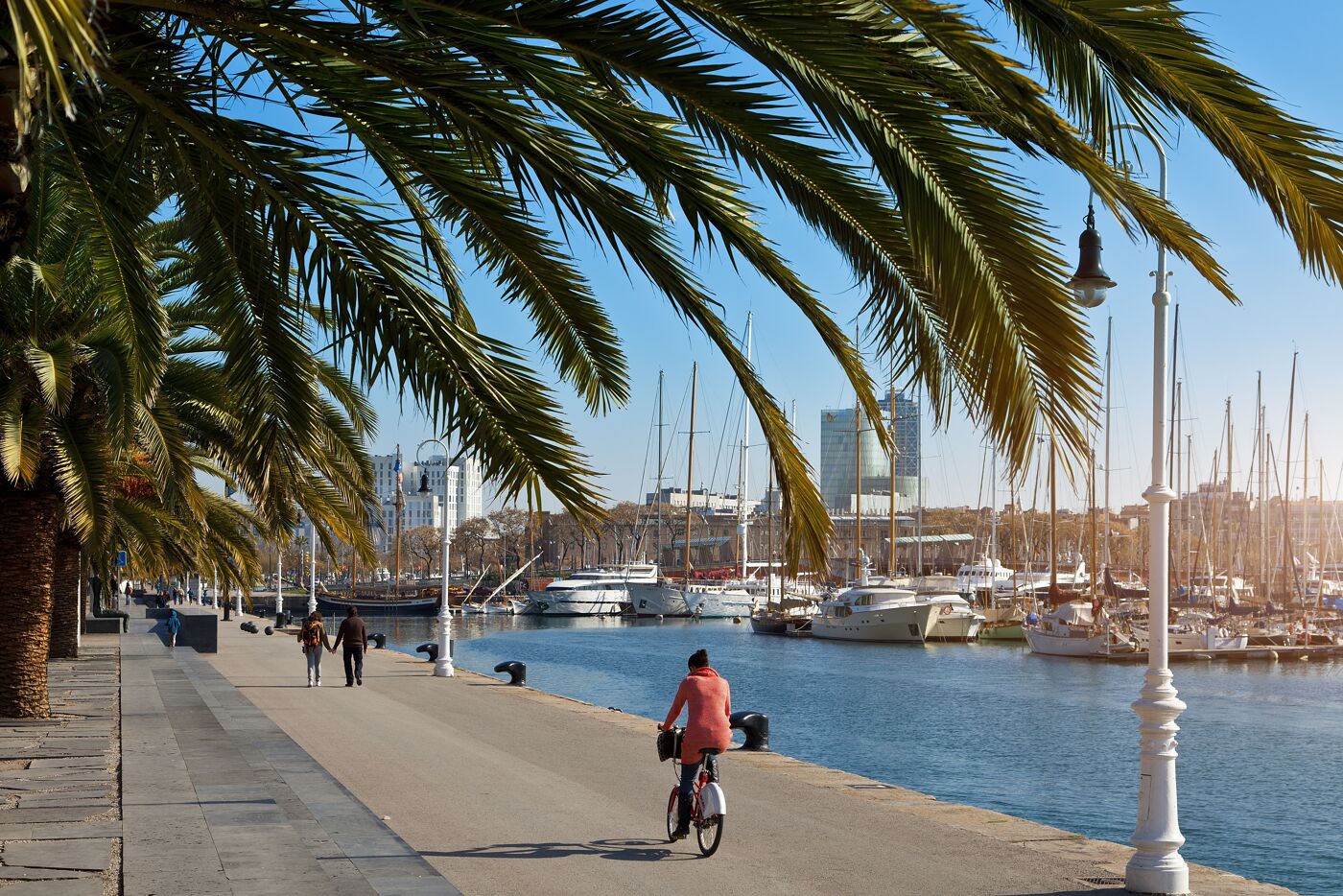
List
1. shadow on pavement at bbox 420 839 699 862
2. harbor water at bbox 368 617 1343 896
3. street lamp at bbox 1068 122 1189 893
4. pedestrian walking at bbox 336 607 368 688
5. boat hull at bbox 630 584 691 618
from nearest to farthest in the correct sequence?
street lamp at bbox 1068 122 1189 893, shadow on pavement at bbox 420 839 699 862, harbor water at bbox 368 617 1343 896, pedestrian walking at bbox 336 607 368 688, boat hull at bbox 630 584 691 618

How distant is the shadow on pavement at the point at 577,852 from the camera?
10.5 m

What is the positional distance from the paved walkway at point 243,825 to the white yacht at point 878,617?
53.8 metres

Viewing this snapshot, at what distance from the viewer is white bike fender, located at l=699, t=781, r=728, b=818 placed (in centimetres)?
1066

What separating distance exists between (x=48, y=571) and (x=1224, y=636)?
5175 centimetres

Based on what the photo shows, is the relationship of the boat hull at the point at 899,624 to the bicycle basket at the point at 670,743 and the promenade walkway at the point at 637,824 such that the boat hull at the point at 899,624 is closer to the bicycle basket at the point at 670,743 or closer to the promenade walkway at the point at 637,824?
the promenade walkway at the point at 637,824

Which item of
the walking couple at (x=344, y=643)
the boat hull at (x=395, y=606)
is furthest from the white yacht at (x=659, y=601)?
the walking couple at (x=344, y=643)

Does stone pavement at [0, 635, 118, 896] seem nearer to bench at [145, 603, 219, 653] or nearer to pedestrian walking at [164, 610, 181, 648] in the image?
pedestrian walking at [164, 610, 181, 648]

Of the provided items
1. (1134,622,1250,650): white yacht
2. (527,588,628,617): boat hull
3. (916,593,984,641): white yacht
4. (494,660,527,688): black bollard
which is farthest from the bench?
(527,588,628,617): boat hull

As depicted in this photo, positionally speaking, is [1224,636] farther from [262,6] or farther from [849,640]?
[262,6]

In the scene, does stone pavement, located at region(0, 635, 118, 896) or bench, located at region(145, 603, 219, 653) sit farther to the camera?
bench, located at region(145, 603, 219, 653)

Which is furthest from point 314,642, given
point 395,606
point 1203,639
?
point 395,606

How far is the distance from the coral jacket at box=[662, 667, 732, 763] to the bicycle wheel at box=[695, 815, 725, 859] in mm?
496

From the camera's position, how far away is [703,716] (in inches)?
428

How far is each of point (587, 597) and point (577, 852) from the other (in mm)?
95971
